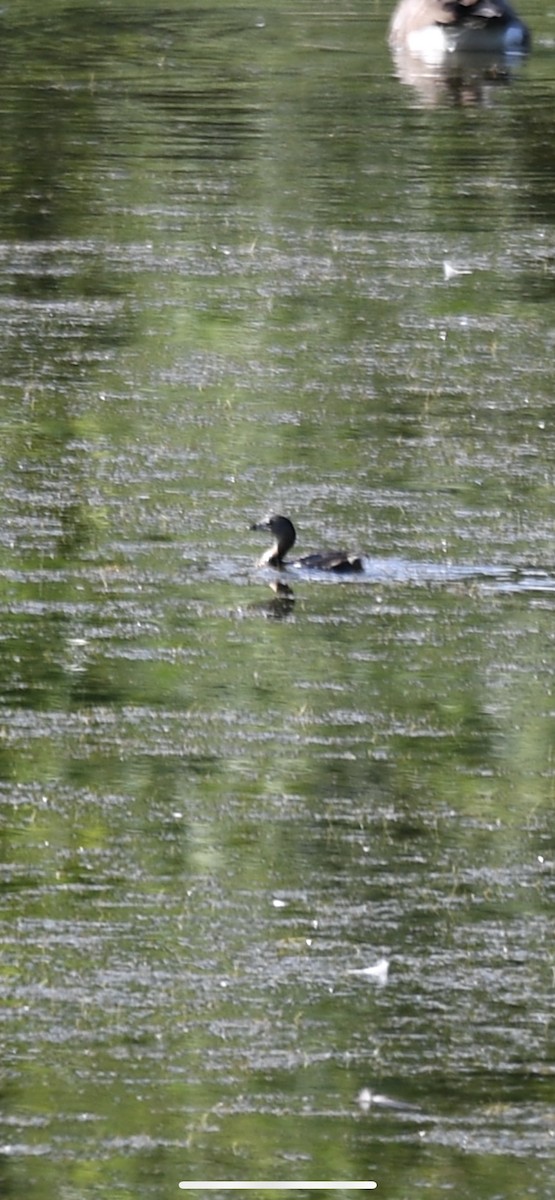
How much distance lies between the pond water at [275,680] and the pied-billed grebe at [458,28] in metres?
5.98

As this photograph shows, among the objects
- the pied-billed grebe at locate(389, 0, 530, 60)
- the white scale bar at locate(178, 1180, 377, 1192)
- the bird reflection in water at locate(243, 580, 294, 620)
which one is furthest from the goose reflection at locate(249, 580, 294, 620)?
the pied-billed grebe at locate(389, 0, 530, 60)

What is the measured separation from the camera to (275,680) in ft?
27.3

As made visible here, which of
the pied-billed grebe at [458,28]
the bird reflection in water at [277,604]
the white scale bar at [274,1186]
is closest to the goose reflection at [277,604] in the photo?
the bird reflection in water at [277,604]

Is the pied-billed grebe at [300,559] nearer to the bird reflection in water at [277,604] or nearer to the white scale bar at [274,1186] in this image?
the bird reflection in water at [277,604]

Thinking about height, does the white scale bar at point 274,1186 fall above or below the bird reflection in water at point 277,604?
above

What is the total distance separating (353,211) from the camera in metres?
15.5

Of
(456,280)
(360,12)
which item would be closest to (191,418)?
(456,280)

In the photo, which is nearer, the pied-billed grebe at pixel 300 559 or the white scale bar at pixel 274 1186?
the white scale bar at pixel 274 1186

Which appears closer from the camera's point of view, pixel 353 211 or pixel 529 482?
pixel 529 482

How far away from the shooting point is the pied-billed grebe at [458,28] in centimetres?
2225

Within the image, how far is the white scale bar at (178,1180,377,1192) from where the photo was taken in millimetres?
5488

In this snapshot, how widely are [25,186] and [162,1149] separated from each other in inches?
444

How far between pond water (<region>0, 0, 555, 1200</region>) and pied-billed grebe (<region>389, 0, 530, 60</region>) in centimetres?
598

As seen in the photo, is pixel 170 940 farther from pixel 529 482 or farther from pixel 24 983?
pixel 529 482
